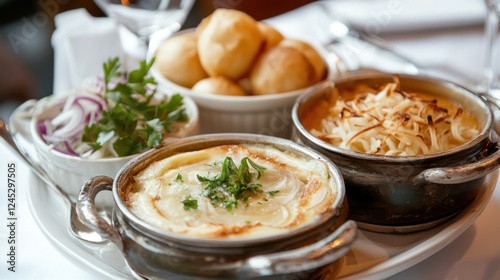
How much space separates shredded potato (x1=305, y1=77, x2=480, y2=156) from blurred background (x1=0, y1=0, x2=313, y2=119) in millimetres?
1588

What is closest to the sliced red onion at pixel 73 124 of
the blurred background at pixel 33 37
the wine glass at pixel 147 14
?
the wine glass at pixel 147 14

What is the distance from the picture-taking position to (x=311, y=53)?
169 cm

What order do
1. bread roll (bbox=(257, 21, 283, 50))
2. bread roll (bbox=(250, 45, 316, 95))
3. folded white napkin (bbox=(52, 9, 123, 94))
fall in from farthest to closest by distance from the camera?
folded white napkin (bbox=(52, 9, 123, 94)) → bread roll (bbox=(257, 21, 283, 50)) → bread roll (bbox=(250, 45, 316, 95))

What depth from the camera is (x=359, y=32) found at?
2193mm

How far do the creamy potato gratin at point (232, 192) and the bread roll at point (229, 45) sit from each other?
45 centimetres

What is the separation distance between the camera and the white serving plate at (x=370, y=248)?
3.59ft

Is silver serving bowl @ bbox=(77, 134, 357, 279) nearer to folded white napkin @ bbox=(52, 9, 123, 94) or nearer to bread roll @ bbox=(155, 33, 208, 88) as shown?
bread roll @ bbox=(155, 33, 208, 88)

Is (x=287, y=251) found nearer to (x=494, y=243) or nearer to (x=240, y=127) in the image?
(x=494, y=243)

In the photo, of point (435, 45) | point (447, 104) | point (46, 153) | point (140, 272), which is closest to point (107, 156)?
point (46, 153)

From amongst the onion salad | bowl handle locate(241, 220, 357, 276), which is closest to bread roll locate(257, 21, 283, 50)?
the onion salad

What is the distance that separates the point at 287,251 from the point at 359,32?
56.3 inches

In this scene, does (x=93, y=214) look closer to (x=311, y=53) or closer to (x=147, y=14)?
(x=311, y=53)

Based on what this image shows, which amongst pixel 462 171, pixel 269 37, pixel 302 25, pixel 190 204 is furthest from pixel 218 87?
pixel 302 25

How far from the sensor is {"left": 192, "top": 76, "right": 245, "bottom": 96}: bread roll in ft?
5.23
